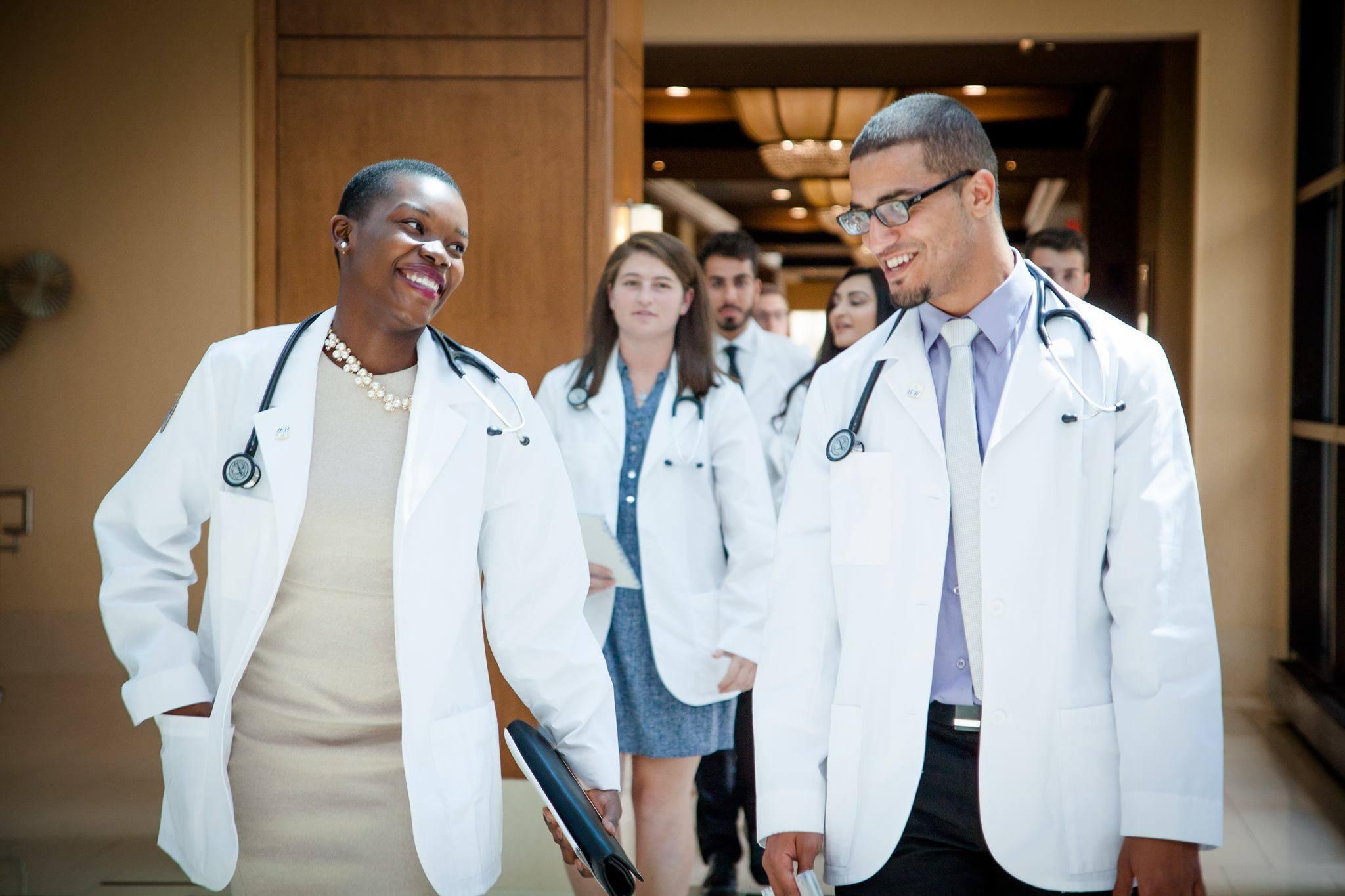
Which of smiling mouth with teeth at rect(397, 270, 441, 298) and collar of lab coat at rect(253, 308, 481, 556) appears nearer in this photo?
collar of lab coat at rect(253, 308, 481, 556)

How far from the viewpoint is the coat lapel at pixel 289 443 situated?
5.36 ft

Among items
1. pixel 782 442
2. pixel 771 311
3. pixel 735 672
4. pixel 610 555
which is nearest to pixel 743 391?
pixel 610 555

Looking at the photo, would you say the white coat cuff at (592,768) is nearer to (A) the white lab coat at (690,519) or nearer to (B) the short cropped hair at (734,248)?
(A) the white lab coat at (690,519)

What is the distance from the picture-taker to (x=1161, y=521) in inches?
62.2

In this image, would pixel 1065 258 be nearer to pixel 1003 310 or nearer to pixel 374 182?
pixel 1003 310

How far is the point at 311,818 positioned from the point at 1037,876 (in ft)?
3.23

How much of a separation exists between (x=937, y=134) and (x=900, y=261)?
180 mm

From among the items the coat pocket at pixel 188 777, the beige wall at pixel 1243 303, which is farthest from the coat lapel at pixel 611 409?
the beige wall at pixel 1243 303

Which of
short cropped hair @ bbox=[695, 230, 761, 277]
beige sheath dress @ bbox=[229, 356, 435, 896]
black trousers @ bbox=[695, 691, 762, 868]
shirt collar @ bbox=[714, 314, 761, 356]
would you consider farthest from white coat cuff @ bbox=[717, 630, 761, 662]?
short cropped hair @ bbox=[695, 230, 761, 277]

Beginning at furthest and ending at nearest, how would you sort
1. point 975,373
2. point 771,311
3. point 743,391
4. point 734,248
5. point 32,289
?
1. point 771,311
2. point 32,289
3. point 734,248
4. point 743,391
5. point 975,373

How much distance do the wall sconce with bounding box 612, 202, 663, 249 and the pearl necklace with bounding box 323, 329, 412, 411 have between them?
2462mm

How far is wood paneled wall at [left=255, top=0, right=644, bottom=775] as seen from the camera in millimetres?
4109

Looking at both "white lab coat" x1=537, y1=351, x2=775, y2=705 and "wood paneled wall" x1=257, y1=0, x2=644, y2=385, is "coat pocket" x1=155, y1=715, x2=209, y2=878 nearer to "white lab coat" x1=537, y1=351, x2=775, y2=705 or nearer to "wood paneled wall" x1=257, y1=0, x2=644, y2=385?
"white lab coat" x1=537, y1=351, x2=775, y2=705

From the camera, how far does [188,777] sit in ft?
5.38
